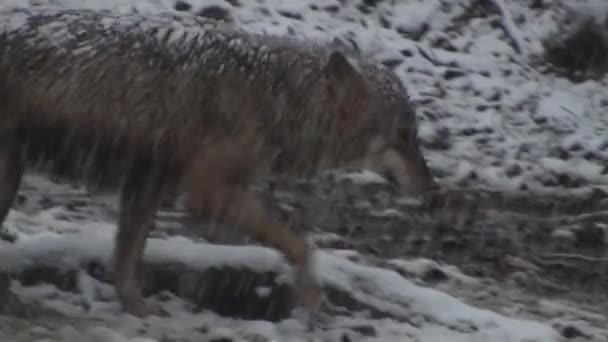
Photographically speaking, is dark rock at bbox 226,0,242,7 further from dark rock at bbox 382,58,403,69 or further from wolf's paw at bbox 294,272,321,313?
wolf's paw at bbox 294,272,321,313

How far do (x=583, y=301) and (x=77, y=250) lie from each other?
2.97m

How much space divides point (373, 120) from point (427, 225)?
232 centimetres

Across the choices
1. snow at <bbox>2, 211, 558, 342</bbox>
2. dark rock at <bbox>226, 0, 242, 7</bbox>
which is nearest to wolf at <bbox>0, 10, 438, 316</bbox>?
snow at <bbox>2, 211, 558, 342</bbox>

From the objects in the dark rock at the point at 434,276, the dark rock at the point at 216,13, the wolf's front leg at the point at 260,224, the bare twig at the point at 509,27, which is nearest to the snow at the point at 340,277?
the wolf's front leg at the point at 260,224

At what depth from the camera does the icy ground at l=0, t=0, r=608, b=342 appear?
20.3 ft

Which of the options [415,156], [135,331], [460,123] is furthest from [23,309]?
[460,123]

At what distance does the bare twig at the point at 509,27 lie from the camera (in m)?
13.7

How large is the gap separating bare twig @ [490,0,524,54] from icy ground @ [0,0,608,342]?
0.02 m

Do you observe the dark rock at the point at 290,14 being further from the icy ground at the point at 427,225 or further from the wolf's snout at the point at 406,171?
the wolf's snout at the point at 406,171

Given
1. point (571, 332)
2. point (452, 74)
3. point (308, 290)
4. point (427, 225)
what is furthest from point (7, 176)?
point (452, 74)

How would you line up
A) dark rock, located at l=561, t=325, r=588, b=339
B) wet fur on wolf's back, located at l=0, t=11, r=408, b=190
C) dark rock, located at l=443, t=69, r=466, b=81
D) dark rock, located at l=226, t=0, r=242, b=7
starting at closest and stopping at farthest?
wet fur on wolf's back, located at l=0, t=11, r=408, b=190
dark rock, located at l=561, t=325, r=588, b=339
dark rock, located at l=443, t=69, r=466, b=81
dark rock, located at l=226, t=0, r=242, b=7

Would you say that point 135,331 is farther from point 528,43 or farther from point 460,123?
point 528,43

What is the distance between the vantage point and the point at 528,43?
13.9 meters

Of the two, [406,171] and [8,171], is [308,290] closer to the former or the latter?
[406,171]
